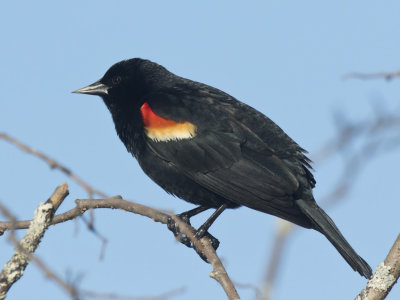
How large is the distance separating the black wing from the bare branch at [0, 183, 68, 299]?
196 cm

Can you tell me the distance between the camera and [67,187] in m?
2.34

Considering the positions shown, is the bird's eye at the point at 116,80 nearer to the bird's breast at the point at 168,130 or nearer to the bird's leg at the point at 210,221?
the bird's breast at the point at 168,130

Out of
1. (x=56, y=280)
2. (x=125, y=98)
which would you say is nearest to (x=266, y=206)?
(x=125, y=98)

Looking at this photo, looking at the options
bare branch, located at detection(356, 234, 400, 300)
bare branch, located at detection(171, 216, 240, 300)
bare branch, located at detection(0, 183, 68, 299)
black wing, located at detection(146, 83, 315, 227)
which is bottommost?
bare branch, located at detection(356, 234, 400, 300)

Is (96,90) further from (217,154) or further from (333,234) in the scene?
(333,234)

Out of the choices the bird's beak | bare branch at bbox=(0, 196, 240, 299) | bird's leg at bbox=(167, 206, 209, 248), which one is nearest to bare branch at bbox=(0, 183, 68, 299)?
bare branch at bbox=(0, 196, 240, 299)

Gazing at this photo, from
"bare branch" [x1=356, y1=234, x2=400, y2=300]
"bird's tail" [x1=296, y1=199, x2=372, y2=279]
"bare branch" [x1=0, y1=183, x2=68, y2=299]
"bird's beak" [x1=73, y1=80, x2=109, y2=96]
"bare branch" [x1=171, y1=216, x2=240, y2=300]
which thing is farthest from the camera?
"bird's beak" [x1=73, y1=80, x2=109, y2=96]

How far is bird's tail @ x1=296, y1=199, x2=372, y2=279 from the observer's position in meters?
3.60

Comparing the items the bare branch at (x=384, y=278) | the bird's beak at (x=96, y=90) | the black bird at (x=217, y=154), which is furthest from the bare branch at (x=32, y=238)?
the bird's beak at (x=96, y=90)

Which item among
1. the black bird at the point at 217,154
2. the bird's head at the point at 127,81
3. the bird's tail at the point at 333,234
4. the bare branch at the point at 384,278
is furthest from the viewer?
the bird's head at the point at 127,81

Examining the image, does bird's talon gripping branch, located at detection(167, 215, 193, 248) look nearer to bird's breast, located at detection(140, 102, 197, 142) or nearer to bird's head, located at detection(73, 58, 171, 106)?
bird's breast, located at detection(140, 102, 197, 142)

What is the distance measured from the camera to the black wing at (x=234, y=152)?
163 inches

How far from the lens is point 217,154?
438cm

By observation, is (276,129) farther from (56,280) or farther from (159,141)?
(56,280)
